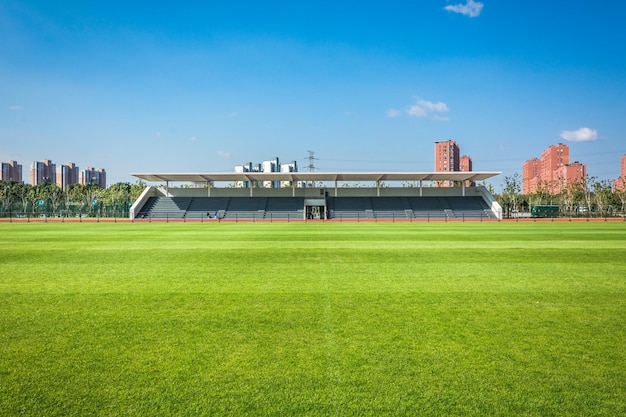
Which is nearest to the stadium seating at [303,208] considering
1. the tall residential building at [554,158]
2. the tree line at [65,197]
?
the tree line at [65,197]

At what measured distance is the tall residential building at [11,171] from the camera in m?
131

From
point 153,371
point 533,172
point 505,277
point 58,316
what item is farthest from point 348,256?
point 533,172

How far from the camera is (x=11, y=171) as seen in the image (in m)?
134

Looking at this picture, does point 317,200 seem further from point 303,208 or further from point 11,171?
point 11,171

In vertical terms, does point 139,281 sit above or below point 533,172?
below

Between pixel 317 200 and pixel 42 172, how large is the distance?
418 feet

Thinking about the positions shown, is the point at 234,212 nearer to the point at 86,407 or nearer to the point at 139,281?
the point at 139,281

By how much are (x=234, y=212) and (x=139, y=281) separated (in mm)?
45628

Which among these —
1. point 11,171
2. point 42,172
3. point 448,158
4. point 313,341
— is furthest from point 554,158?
point 11,171

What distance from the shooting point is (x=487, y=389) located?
3965 millimetres

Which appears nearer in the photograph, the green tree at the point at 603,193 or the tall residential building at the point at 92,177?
the green tree at the point at 603,193

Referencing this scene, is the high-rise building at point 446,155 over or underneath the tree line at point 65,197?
over

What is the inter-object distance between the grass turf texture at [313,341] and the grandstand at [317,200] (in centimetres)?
4055

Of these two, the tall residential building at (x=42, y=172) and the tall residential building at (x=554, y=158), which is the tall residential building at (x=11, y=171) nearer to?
the tall residential building at (x=42, y=172)
